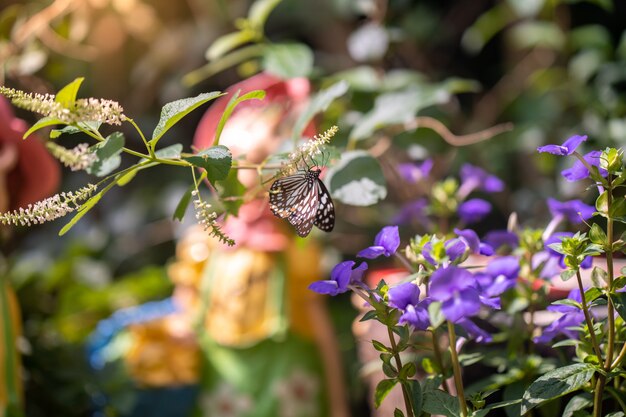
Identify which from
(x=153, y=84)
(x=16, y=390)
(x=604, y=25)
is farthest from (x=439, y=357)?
(x=153, y=84)

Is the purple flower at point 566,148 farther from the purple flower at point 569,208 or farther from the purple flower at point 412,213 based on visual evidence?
the purple flower at point 412,213

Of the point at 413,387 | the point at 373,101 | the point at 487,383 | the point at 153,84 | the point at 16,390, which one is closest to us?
the point at 413,387

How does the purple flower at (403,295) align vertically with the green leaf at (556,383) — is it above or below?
above

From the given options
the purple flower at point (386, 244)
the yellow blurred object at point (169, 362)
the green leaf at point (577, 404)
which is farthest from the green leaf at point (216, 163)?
the yellow blurred object at point (169, 362)

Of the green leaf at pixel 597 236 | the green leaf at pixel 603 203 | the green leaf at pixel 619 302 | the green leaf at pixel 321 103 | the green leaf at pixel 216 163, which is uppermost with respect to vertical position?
the green leaf at pixel 216 163

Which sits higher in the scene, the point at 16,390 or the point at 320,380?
the point at 16,390

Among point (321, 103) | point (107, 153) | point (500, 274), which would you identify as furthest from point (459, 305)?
point (321, 103)

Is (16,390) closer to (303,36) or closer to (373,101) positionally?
(373,101)

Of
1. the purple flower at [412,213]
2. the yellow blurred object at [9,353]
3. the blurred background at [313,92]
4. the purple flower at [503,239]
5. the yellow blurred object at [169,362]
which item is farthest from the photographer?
the yellow blurred object at [169,362]
